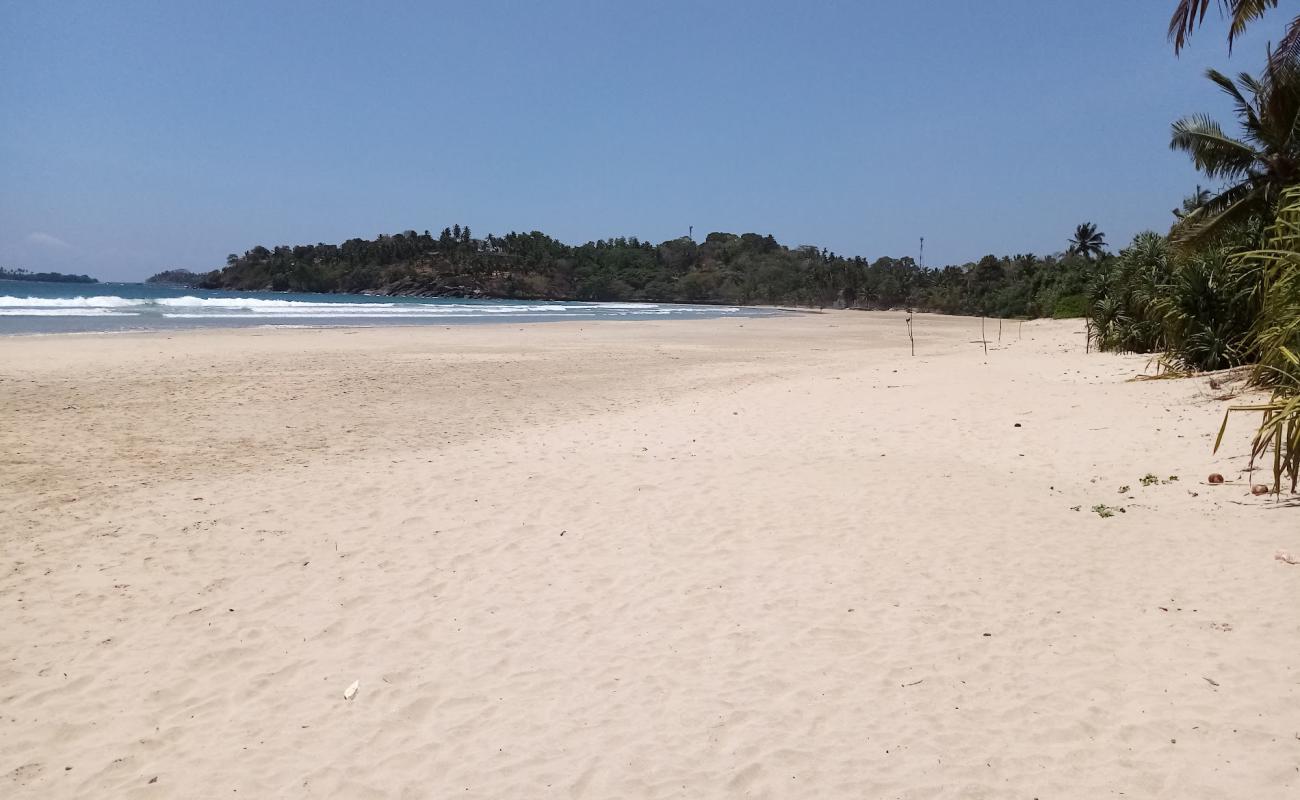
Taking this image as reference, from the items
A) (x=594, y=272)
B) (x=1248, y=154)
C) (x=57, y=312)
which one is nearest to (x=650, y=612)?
(x=1248, y=154)

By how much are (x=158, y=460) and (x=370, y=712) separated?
251 inches

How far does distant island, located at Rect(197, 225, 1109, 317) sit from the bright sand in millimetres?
92125

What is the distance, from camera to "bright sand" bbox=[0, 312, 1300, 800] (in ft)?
10.9

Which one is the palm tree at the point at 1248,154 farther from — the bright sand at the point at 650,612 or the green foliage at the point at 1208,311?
the bright sand at the point at 650,612

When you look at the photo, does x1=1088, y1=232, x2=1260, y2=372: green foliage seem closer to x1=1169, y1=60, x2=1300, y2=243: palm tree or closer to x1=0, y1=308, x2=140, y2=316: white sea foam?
x1=1169, y1=60, x2=1300, y2=243: palm tree

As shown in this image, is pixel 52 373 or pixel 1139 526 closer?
pixel 1139 526

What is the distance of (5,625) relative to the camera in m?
4.64

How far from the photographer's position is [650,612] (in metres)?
4.86

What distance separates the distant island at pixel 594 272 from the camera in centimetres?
12056

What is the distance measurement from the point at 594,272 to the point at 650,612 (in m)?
150

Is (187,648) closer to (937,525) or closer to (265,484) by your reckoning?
(265,484)

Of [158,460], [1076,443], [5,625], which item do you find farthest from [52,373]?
[1076,443]

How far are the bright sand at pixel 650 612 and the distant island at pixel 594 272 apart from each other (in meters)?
92.1

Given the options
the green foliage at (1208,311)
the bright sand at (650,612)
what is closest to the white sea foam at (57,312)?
the bright sand at (650,612)
